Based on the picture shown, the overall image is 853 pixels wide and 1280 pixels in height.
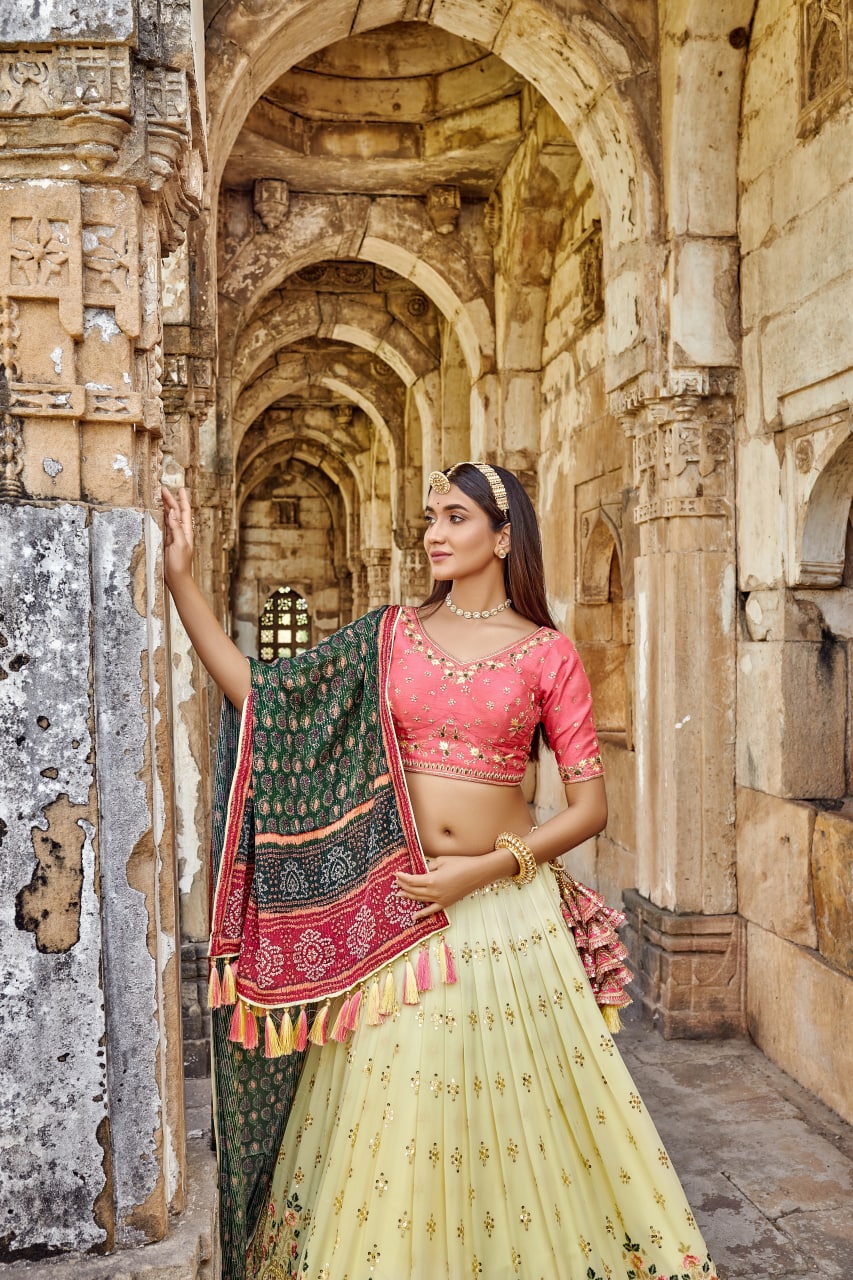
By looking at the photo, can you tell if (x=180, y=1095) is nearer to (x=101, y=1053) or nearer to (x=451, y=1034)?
(x=101, y=1053)

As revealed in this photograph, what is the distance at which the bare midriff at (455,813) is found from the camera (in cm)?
248

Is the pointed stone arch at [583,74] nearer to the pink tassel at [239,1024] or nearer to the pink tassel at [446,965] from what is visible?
the pink tassel at [446,965]

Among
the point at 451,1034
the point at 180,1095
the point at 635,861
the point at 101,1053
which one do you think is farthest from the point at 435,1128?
the point at 635,861

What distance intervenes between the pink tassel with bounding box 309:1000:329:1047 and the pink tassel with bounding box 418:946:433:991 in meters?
0.23

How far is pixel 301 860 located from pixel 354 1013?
349 mm

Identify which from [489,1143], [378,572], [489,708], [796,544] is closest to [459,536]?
[489,708]

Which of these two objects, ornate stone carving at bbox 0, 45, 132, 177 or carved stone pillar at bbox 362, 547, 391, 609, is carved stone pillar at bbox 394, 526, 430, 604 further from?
ornate stone carving at bbox 0, 45, 132, 177

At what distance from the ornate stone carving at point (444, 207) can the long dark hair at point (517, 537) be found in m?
6.28

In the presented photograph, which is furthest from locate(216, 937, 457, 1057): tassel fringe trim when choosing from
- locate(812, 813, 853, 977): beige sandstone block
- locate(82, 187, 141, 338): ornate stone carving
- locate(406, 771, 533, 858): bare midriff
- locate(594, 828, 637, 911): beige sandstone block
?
locate(594, 828, 637, 911): beige sandstone block

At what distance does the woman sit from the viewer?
7.57ft

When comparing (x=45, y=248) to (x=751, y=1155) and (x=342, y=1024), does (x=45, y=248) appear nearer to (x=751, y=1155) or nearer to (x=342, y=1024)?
(x=342, y=1024)

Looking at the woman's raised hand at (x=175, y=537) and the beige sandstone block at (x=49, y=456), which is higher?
the beige sandstone block at (x=49, y=456)

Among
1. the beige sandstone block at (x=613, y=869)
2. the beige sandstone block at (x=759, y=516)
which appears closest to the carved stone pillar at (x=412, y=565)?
the beige sandstone block at (x=613, y=869)

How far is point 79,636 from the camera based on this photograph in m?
1.89
